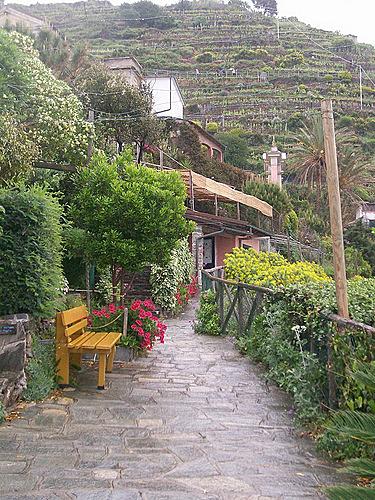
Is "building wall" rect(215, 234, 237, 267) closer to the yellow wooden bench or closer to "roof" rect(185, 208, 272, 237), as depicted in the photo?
"roof" rect(185, 208, 272, 237)

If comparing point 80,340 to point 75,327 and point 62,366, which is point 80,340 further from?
point 62,366

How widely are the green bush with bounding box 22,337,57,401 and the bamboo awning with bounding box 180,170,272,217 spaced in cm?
1218

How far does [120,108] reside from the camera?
2162cm

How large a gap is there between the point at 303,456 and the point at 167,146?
25055mm

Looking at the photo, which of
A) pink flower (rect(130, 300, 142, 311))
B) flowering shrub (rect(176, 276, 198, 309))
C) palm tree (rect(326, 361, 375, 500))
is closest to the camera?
palm tree (rect(326, 361, 375, 500))

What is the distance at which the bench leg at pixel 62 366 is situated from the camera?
6805 millimetres

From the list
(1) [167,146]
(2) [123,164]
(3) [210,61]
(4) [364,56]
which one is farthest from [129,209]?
(4) [364,56]

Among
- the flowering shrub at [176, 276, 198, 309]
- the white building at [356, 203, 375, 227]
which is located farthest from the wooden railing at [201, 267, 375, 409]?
the white building at [356, 203, 375, 227]

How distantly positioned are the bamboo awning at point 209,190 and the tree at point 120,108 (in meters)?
2.59

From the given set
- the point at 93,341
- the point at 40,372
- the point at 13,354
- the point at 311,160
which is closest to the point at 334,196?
the point at 93,341

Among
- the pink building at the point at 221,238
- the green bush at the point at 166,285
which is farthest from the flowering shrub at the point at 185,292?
the pink building at the point at 221,238

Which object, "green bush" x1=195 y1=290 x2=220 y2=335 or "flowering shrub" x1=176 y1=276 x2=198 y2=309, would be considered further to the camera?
"flowering shrub" x1=176 y1=276 x2=198 y2=309

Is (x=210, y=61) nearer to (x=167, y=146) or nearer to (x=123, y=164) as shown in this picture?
(x=167, y=146)

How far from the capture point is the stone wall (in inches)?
234
